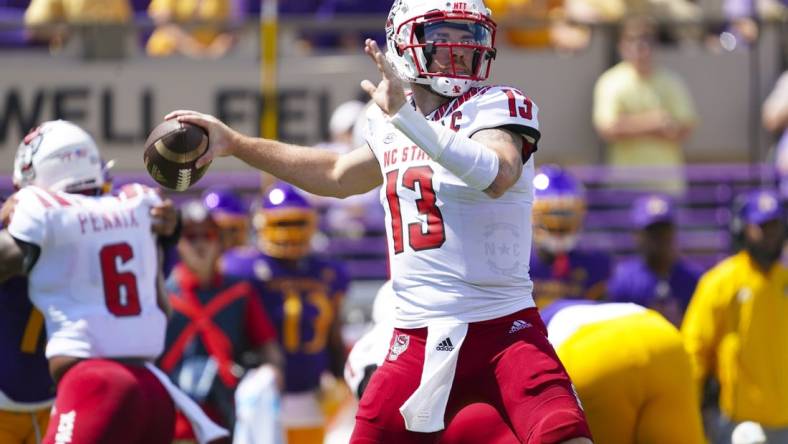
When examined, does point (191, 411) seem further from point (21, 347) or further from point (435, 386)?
point (435, 386)

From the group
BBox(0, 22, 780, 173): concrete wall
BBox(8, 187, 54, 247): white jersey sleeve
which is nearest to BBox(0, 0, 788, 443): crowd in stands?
BBox(0, 22, 780, 173): concrete wall

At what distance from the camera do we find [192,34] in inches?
460

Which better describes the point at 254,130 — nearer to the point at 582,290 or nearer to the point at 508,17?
the point at 508,17

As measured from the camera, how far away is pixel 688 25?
38.2ft

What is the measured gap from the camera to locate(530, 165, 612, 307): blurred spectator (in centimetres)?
928

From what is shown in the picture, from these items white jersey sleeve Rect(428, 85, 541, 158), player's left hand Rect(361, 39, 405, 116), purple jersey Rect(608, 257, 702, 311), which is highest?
player's left hand Rect(361, 39, 405, 116)

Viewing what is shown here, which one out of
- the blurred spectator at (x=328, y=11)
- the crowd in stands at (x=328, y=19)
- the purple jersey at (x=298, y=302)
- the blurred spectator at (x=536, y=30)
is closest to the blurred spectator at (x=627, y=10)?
the crowd in stands at (x=328, y=19)

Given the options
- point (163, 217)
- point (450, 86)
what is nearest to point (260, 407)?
point (163, 217)

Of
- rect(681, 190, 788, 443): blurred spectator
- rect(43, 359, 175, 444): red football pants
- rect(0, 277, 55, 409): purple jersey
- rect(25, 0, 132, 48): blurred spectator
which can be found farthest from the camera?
rect(25, 0, 132, 48): blurred spectator

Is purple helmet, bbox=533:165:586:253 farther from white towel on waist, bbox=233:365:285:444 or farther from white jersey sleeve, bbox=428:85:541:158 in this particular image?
white jersey sleeve, bbox=428:85:541:158

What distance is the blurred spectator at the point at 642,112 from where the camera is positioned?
11.1 m

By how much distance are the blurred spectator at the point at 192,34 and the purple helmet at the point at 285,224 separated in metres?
2.01

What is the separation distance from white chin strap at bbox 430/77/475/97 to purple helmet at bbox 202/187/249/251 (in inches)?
176

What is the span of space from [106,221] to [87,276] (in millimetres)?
227
